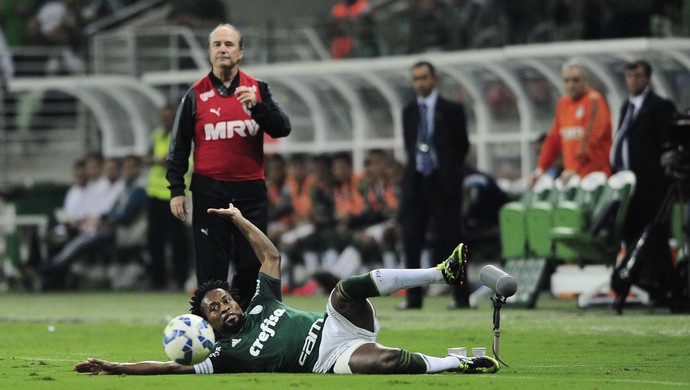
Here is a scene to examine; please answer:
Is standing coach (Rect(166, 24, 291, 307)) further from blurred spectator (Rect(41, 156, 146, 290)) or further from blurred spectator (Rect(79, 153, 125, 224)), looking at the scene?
blurred spectator (Rect(79, 153, 125, 224))

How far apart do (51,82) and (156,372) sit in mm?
18117

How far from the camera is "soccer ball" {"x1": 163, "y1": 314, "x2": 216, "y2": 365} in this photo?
9.71 m

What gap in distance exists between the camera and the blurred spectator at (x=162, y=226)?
23.6m

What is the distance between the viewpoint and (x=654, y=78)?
2095 cm

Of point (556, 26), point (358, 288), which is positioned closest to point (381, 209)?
point (556, 26)

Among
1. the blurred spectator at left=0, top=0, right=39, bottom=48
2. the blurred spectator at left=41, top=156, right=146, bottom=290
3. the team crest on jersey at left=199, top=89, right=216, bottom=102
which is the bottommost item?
the blurred spectator at left=41, top=156, right=146, bottom=290

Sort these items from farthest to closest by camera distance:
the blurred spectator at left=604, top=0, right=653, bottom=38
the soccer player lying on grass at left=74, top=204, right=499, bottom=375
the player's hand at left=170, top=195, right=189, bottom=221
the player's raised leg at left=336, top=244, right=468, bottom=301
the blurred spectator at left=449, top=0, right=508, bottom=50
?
the blurred spectator at left=449, top=0, right=508, bottom=50 < the blurred spectator at left=604, top=0, right=653, bottom=38 < the player's hand at left=170, top=195, right=189, bottom=221 < the soccer player lying on grass at left=74, top=204, right=499, bottom=375 < the player's raised leg at left=336, top=244, right=468, bottom=301

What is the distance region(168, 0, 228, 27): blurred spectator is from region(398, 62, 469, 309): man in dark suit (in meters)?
10.9

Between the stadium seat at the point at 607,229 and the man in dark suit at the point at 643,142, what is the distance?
0.16 m

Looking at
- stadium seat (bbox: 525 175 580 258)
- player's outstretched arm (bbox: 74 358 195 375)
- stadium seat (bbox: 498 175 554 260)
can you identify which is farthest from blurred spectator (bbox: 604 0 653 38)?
player's outstretched arm (bbox: 74 358 195 375)

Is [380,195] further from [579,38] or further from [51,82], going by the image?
[51,82]

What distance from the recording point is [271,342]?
33.4ft

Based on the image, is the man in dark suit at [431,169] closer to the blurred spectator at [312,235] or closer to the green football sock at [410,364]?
the blurred spectator at [312,235]

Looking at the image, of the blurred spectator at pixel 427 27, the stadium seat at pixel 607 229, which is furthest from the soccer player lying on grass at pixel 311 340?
the blurred spectator at pixel 427 27
